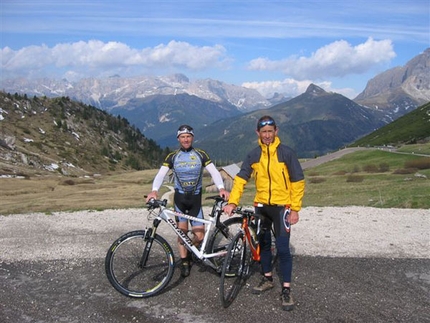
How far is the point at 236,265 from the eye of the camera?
29.8ft

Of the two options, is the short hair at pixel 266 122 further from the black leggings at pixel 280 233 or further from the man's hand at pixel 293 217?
the man's hand at pixel 293 217

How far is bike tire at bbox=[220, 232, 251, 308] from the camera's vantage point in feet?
28.0

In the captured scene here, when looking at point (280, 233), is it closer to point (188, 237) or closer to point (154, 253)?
point (188, 237)

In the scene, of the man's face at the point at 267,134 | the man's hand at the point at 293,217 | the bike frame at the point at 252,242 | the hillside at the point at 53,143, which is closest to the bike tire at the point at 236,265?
the bike frame at the point at 252,242

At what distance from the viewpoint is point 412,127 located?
195m

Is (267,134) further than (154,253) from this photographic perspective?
No

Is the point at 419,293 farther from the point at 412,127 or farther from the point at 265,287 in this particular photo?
the point at 412,127

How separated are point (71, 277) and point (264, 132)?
6.33m

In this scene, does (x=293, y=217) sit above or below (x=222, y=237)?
above

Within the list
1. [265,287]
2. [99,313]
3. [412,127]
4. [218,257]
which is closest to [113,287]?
[99,313]

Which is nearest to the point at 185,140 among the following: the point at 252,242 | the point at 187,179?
the point at 187,179

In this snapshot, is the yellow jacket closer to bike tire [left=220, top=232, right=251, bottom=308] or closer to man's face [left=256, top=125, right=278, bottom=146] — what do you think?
man's face [left=256, top=125, right=278, bottom=146]

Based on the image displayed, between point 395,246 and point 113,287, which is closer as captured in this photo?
point 113,287

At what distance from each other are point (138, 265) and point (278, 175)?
158 inches
